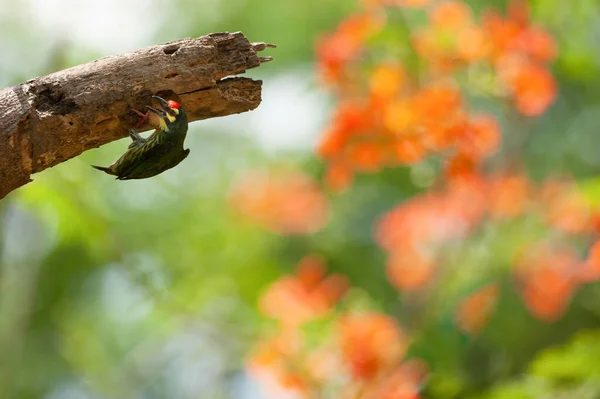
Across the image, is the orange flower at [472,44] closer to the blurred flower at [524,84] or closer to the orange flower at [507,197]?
the blurred flower at [524,84]

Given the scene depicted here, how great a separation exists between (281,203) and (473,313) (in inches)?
39.0

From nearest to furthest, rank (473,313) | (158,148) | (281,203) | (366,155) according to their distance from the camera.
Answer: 1. (158,148)
2. (366,155)
3. (473,313)
4. (281,203)

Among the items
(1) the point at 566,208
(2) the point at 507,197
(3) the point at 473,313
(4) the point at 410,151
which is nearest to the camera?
(4) the point at 410,151

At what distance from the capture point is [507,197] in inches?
103

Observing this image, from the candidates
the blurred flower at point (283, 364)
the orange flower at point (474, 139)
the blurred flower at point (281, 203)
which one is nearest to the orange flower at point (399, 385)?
the blurred flower at point (283, 364)

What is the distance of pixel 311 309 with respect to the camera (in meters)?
2.42

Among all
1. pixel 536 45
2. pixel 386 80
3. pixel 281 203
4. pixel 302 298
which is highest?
pixel 281 203

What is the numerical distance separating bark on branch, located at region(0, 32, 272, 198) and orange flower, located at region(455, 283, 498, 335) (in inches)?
74.2

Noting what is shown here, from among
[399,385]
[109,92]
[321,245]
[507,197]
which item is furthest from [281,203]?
[109,92]

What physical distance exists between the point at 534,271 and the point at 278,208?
3.77 ft

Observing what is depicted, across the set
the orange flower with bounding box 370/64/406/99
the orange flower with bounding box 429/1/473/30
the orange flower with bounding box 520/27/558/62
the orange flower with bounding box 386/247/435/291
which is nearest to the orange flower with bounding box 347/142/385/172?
the orange flower with bounding box 370/64/406/99

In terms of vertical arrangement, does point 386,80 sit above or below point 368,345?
above

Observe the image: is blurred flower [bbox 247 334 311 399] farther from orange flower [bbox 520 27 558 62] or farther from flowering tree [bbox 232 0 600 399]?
orange flower [bbox 520 27 558 62]

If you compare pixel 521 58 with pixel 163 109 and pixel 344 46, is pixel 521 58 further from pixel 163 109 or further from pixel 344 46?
pixel 163 109
